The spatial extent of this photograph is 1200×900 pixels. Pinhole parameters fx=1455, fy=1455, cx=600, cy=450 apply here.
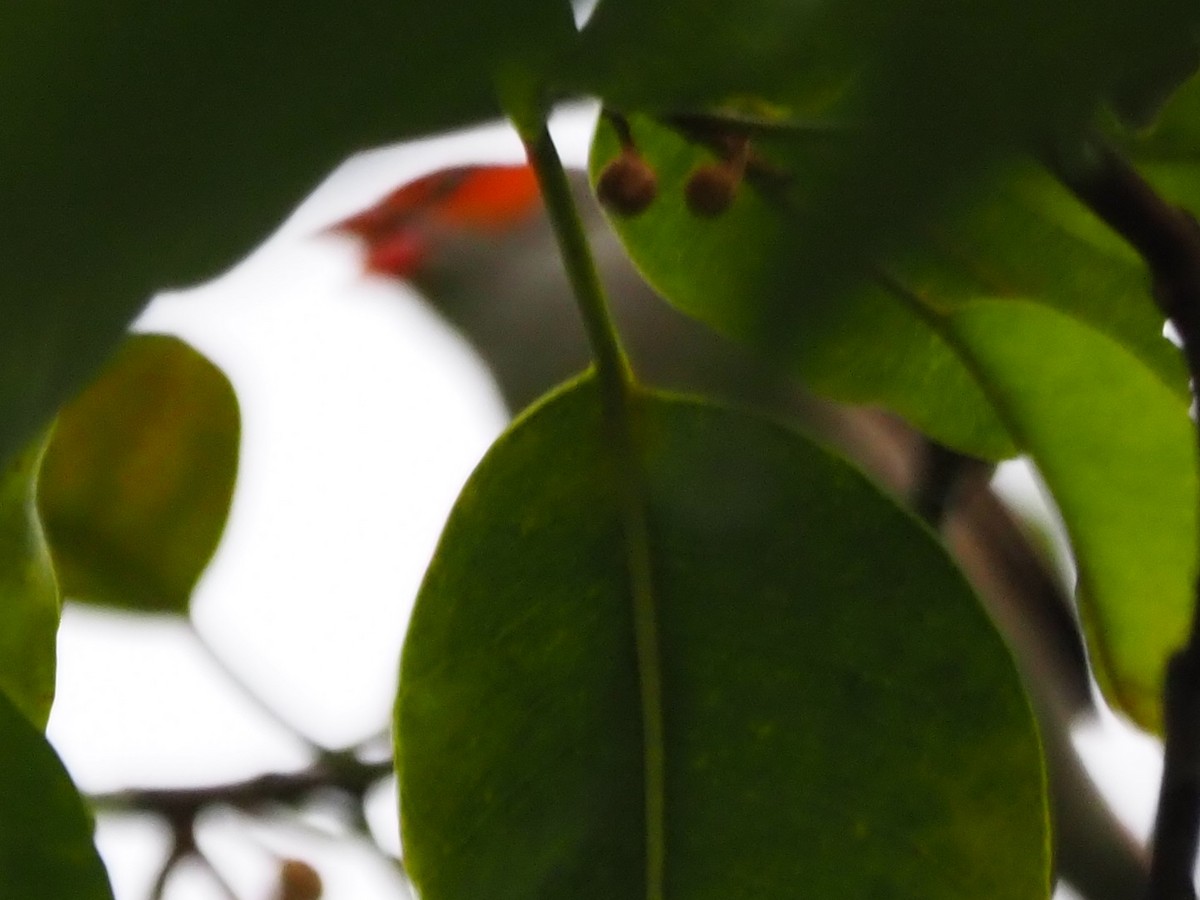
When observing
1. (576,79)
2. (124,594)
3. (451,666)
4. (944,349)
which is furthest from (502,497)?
(124,594)

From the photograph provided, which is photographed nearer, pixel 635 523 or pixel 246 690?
pixel 635 523

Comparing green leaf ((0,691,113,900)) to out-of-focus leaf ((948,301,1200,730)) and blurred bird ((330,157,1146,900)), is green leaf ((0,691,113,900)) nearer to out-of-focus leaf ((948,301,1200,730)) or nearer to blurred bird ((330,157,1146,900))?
out-of-focus leaf ((948,301,1200,730))

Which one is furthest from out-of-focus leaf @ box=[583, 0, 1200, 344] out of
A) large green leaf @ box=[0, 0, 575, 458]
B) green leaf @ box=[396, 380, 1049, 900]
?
green leaf @ box=[396, 380, 1049, 900]

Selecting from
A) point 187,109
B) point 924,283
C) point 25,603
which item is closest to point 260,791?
point 25,603

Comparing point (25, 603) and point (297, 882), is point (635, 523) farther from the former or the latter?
point (297, 882)

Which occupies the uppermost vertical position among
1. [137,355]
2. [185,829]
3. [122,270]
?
[122,270]

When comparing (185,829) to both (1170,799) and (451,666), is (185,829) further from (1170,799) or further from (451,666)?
(1170,799)
